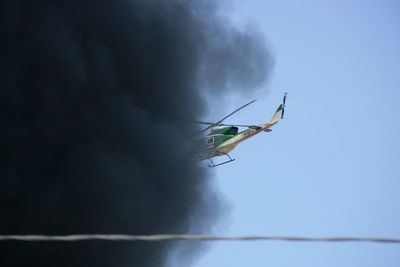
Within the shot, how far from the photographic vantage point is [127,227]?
2745 centimetres

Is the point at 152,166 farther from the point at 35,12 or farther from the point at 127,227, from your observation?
the point at 35,12

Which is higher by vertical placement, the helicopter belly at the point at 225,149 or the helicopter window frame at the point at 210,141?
the helicopter window frame at the point at 210,141

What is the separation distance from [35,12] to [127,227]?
1049 centimetres

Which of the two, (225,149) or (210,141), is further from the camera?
(210,141)

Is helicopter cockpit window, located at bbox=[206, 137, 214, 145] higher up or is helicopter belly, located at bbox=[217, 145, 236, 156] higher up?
helicopter cockpit window, located at bbox=[206, 137, 214, 145]

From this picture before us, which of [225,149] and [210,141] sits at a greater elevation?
[210,141]

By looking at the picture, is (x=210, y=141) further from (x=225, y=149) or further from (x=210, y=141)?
(x=225, y=149)

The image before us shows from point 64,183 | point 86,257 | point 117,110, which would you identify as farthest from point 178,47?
point 86,257

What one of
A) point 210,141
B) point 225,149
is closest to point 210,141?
point 210,141

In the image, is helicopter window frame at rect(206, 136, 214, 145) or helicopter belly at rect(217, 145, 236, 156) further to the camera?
helicopter window frame at rect(206, 136, 214, 145)

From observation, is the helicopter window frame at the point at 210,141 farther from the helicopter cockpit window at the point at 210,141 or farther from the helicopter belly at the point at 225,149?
the helicopter belly at the point at 225,149

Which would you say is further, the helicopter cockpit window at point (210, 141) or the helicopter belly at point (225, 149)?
the helicopter cockpit window at point (210, 141)

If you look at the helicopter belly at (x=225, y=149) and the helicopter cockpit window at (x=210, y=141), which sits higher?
the helicopter cockpit window at (x=210, y=141)

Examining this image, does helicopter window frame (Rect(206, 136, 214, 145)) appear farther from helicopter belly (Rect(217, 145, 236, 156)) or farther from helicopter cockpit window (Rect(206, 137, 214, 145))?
helicopter belly (Rect(217, 145, 236, 156))
